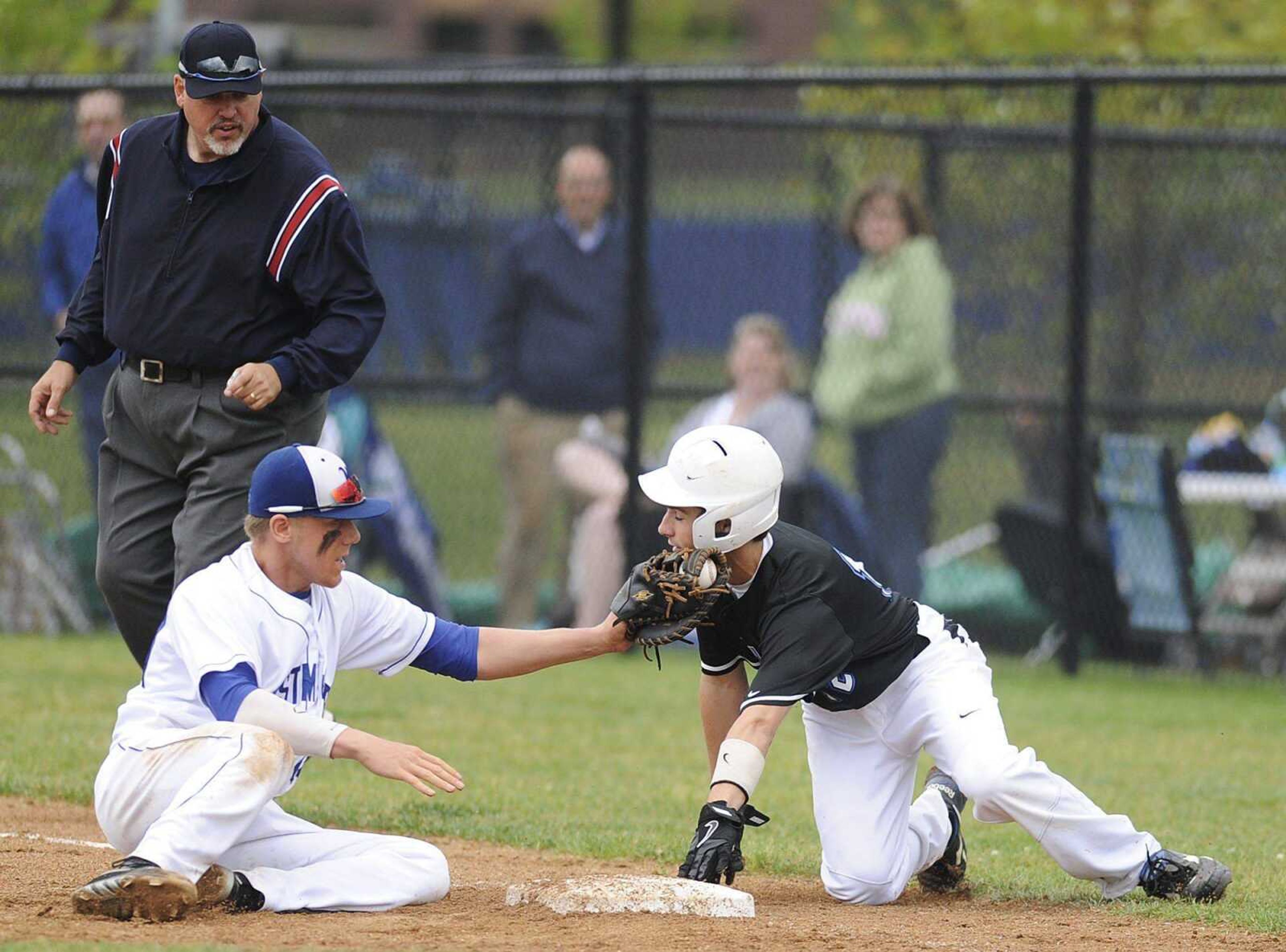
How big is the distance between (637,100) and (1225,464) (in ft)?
12.1

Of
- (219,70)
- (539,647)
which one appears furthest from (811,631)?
(219,70)

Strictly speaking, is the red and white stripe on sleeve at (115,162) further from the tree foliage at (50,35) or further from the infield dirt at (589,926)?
the tree foliage at (50,35)

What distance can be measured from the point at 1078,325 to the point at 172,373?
5.36m

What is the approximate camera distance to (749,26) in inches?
1716

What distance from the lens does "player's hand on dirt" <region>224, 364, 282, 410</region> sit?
5543mm

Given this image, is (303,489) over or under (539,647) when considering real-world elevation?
over

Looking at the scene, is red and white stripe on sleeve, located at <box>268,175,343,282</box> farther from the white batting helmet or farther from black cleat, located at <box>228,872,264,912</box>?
black cleat, located at <box>228,872,264,912</box>

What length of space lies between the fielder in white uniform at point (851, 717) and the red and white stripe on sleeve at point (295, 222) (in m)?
1.31

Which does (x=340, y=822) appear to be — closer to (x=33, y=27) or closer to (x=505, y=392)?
(x=505, y=392)

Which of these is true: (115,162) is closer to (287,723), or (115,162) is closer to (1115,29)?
(287,723)

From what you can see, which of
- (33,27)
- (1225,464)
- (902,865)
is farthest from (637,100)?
(902,865)

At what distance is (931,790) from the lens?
232 inches

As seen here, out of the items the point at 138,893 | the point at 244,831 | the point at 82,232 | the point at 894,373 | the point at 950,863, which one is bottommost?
the point at 950,863

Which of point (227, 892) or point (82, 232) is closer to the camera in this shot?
point (227, 892)
